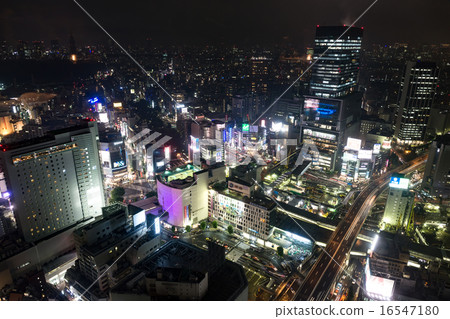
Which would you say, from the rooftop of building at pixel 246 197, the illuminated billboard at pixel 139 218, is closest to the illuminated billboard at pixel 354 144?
the rooftop of building at pixel 246 197

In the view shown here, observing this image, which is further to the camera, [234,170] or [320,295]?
[234,170]

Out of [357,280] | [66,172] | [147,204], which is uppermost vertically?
[66,172]

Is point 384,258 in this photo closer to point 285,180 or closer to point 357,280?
point 357,280

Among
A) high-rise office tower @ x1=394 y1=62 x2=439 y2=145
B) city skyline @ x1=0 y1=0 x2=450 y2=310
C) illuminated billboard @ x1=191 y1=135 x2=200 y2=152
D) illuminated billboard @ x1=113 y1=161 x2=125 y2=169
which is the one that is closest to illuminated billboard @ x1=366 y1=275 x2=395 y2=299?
city skyline @ x1=0 y1=0 x2=450 y2=310

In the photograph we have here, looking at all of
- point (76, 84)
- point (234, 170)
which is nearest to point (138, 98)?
point (76, 84)

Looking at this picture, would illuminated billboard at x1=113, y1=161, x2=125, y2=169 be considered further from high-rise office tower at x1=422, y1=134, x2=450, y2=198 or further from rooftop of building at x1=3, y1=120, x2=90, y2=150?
high-rise office tower at x1=422, y1=134, x2=450, y2=198

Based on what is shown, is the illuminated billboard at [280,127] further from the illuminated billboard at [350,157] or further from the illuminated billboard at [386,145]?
the illuminated billboard at [386,145]
